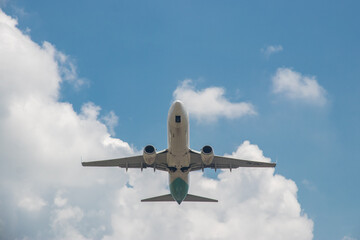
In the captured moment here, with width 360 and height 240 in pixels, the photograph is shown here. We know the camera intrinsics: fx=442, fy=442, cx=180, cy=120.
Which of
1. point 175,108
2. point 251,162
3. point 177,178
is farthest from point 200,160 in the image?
point 175,108

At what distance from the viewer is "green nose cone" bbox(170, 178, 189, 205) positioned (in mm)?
43559

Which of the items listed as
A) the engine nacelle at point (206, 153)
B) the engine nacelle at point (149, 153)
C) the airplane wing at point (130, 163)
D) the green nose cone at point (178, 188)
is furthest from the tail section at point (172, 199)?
the engine nacelle at point (206, 153)

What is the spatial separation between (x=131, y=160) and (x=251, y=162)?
1257 centimetres

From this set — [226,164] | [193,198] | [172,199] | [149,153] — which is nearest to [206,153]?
[149,153]

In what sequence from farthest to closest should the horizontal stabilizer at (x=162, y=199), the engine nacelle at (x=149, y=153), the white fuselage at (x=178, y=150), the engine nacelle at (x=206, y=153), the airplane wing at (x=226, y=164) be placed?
1. the horizontal stabilizer at (x=162, y=199)
2. the airplane wing at (x=226, y=164)
3. the engine nacelle at (x=206, y=153)
4. the engine nacelle at (x=149, y=153)
5. the white fuselage at (x=178, y=150)

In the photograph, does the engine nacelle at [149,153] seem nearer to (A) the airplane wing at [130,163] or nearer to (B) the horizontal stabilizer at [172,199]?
(A) the airplane wing at [130,163]

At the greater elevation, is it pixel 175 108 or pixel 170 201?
pixel 175 108

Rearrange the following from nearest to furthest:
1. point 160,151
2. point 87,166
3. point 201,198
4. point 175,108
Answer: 1. point 175,108
2. point 160,151
3. point 87,166
4. point 201,198

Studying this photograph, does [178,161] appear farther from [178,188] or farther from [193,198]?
[193,198]

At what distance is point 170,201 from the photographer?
48.9m

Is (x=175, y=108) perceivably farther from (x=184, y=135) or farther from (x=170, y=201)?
(x=170, y=201)

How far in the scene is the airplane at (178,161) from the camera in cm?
3703

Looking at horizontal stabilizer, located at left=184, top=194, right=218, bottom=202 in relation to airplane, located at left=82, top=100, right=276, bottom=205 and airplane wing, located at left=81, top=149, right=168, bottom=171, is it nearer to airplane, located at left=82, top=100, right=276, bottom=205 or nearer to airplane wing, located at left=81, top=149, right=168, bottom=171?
airplane, located at left=82, top=100, right=276, bottom=205

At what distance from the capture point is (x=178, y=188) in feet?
144
